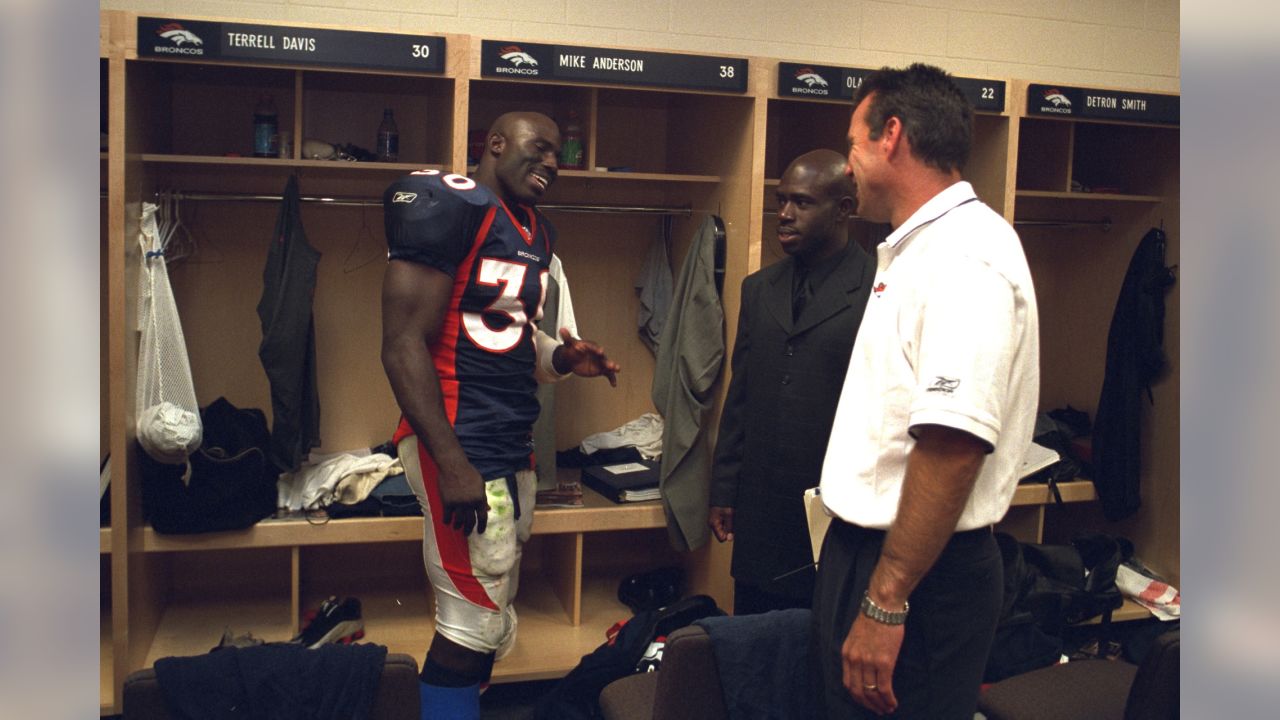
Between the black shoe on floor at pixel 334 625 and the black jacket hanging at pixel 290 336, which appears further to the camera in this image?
the black shoe on floor at pixel 334 625

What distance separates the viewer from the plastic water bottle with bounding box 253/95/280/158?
3.16 meters

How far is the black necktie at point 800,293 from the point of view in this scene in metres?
2.69

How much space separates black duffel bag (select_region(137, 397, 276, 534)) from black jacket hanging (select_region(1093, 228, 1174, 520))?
3.01 m

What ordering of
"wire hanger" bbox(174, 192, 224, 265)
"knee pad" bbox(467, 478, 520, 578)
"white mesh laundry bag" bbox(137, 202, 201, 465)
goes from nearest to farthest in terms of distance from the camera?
"knee pad" bbox(467, 478, 520, 578)
"white mesh laundry bag" bbox(137, 202, 201, 465)
"wire hanger" bbox(174, 192, 224, 265)

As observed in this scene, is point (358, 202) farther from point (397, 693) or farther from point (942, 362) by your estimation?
point (942, 362)

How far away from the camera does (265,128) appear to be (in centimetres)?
316

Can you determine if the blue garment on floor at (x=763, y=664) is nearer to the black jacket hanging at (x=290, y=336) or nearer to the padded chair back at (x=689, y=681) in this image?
the padded chair back at (x=689, y=681)

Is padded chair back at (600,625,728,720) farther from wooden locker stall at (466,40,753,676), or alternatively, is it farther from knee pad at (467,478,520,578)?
wooden locker stall at (466,40,753,676)

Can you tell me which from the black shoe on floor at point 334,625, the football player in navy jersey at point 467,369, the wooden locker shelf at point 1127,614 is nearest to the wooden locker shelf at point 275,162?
the football player in navy jersey at point 467,369

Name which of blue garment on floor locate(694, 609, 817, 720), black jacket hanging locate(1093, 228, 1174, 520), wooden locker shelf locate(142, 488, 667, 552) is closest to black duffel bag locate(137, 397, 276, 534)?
wooden locker shelf locate(142, 488, 667, 552)

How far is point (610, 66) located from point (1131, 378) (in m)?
2.32

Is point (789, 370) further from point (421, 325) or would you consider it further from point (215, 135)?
point (215, 135)
